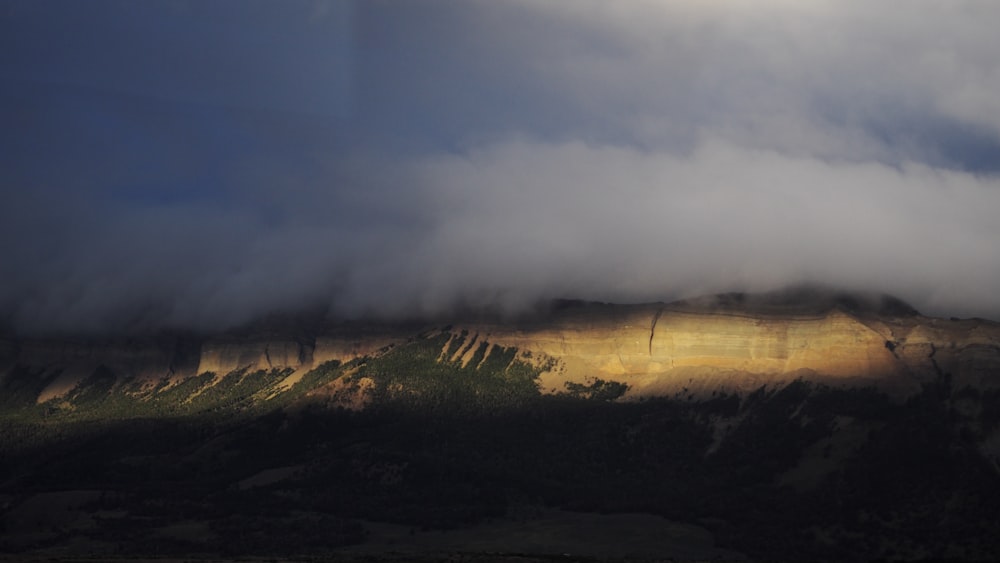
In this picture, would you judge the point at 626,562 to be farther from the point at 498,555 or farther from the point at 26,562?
the point at 26,562

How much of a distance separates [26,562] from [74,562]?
24.0 ft

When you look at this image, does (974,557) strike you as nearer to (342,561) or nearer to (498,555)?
(498,555)

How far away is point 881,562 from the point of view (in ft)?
628

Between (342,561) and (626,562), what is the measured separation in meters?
41.1

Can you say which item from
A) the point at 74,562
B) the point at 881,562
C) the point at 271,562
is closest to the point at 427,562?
the point at 271,562

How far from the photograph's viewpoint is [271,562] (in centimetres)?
19988

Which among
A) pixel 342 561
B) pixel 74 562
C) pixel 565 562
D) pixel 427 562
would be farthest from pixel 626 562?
pixel 74 562

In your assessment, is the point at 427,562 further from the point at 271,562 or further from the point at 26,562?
the point at 26,562

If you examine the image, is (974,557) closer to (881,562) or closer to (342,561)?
(881,562)

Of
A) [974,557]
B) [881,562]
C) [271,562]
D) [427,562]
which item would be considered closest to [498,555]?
[427,562]

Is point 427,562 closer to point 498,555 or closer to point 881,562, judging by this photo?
point 498,555

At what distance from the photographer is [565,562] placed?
7539 inches

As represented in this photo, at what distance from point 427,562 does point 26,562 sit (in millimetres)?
58322

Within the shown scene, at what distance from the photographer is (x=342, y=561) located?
7825 inches
